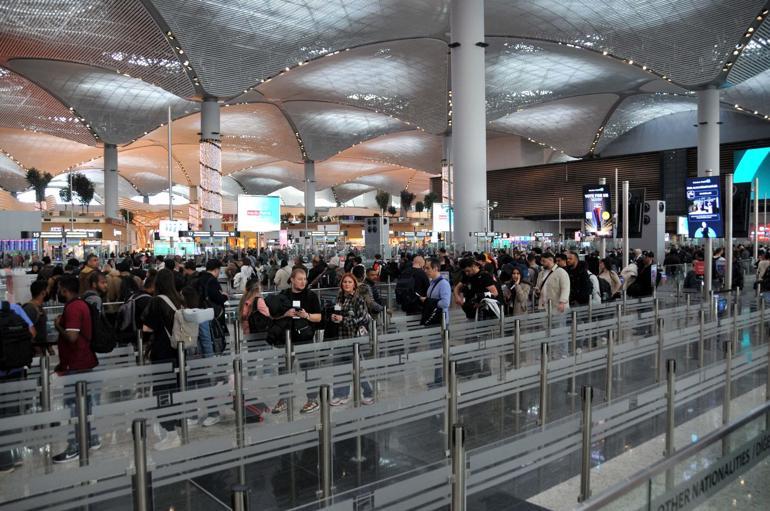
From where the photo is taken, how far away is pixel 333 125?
45000 millimetres

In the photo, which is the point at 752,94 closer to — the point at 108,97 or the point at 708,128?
the point at 708,128

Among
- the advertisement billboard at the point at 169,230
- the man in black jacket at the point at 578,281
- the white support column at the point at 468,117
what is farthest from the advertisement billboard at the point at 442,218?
the man in black jacket at the point at 578,281

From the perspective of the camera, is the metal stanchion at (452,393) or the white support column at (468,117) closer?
the metal stanchion at (452,393)

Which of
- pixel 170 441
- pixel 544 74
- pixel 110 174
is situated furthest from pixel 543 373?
pixel 110 174

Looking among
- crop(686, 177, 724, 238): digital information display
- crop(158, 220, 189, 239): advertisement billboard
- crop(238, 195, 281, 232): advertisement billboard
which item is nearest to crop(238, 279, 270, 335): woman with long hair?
crop(686, 177, 724, 238): digital information display

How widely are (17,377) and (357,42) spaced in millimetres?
24707

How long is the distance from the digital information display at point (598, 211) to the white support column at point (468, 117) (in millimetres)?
4506

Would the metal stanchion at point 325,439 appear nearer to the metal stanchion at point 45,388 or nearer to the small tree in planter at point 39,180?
the metal stanchion at point 45,388

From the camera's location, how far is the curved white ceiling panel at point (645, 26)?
79.7 ft

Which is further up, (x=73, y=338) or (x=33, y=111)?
(x=33, y=111)

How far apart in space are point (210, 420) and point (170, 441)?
0.49 meters

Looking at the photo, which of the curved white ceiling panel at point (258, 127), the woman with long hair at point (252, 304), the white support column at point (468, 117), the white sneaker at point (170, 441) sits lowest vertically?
the white sneaker at point (170, 441)

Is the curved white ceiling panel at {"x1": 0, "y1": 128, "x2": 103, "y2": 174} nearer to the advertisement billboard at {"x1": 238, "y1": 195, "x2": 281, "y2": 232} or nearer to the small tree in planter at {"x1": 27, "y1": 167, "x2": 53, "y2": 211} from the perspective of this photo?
the small tree in planter at {"x1": 27, "y1": 167, "x2": 53, "y2": 211}

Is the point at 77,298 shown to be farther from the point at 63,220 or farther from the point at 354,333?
the point at 63,220
